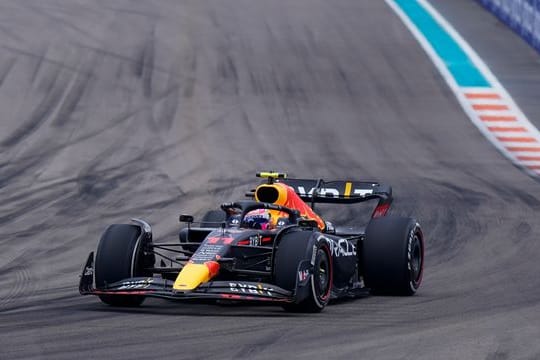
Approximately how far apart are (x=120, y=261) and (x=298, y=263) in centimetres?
186

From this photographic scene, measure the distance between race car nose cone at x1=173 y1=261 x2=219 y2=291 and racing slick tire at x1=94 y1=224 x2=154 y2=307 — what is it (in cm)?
70

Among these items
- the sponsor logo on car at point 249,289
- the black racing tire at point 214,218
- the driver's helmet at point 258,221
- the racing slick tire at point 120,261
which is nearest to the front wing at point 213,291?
the sponsor logo on car at point 249,289

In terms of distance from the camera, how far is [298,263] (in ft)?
37.8

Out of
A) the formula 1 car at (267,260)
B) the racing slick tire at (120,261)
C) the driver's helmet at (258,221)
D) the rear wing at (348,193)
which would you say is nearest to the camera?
the formula 1 car at (267,260)

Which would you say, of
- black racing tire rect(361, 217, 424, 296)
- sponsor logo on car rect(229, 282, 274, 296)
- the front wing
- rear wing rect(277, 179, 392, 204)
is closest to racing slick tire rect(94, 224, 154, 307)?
the front wing

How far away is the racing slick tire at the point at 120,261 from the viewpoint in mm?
12109

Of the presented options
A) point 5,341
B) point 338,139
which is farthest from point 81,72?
point 5,341

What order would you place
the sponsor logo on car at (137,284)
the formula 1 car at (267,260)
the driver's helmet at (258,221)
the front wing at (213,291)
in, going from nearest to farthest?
the front wing at (213,291) → the formula 1 car at (267,260) → the sponsor logo on car at (137,284) → the driver's helmet at (258,221)

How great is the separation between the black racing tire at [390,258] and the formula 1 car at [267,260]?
0.01 metres

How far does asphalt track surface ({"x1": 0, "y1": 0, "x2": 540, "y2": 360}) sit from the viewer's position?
10367 mm

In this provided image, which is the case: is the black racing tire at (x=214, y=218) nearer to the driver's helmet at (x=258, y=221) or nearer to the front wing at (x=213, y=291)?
the driver's helmet at (x=258, y=221)

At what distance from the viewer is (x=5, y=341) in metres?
9.76

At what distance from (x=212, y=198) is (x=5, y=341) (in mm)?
10373

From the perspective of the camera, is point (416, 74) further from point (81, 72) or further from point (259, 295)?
point (259, 295)
